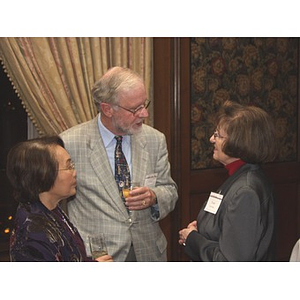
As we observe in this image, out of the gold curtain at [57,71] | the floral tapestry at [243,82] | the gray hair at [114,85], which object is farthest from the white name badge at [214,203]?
the floral tapestry at [243,82]

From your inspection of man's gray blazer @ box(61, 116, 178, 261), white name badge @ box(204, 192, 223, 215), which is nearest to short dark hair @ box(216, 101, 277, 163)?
white name badge @ box(204, 192, 223, 215)

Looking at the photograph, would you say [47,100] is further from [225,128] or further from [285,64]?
[285,64]

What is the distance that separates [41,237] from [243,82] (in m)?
3.09

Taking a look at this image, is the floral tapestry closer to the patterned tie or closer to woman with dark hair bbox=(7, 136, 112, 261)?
the patterned tie

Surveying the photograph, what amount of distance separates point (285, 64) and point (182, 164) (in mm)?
1448

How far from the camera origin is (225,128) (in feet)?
7.53

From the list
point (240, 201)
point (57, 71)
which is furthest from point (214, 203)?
point (57, 71)

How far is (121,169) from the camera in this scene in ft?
9.13

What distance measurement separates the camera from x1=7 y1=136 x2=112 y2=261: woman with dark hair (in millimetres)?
1851

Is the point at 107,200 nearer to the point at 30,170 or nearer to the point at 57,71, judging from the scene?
the point at 30,170

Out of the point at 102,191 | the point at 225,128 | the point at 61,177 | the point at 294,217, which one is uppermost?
the point at 225,128

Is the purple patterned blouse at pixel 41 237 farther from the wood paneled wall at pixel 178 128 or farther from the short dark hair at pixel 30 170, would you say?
the wood paneled wall at pixel 178 128

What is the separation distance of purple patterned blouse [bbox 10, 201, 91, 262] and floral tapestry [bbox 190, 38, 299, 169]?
8.10ft
